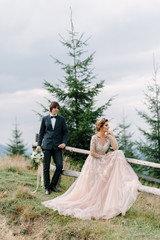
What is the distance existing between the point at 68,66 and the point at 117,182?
7.61 metres

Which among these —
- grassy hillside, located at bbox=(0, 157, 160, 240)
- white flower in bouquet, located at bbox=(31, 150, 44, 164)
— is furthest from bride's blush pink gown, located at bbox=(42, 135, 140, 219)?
white flower in bouquet, located at bbox=(31, 150, 44, 164)

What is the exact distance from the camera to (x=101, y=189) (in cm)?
583

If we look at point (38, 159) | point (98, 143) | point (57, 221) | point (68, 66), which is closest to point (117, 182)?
point (98, 143)

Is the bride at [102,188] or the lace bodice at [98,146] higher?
the lace bodice at [98,146]

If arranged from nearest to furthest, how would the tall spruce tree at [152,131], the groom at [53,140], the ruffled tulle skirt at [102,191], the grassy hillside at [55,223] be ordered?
1. the grassy hillside at [55,223]
2. the ruffled tulle skirt at [102,191]
3. the groom at [53,140]
4. the tall spruce tree at [152,131]

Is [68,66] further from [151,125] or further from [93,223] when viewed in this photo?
[93,223]

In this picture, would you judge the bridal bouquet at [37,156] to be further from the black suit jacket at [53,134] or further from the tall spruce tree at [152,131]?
the tall spruce tree at [152,131]

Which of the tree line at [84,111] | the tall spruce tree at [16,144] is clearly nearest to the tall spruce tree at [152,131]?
the tree line at [84,111]

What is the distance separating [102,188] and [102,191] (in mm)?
69

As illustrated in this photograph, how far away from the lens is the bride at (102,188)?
17.9ft

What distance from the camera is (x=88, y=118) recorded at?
10.8 metres

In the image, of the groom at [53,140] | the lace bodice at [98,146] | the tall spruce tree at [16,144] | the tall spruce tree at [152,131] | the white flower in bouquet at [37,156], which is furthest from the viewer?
the tall spruce tree at [16,144]

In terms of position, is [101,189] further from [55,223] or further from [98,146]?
[55,223]

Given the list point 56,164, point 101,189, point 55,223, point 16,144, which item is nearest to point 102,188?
point 101,189
